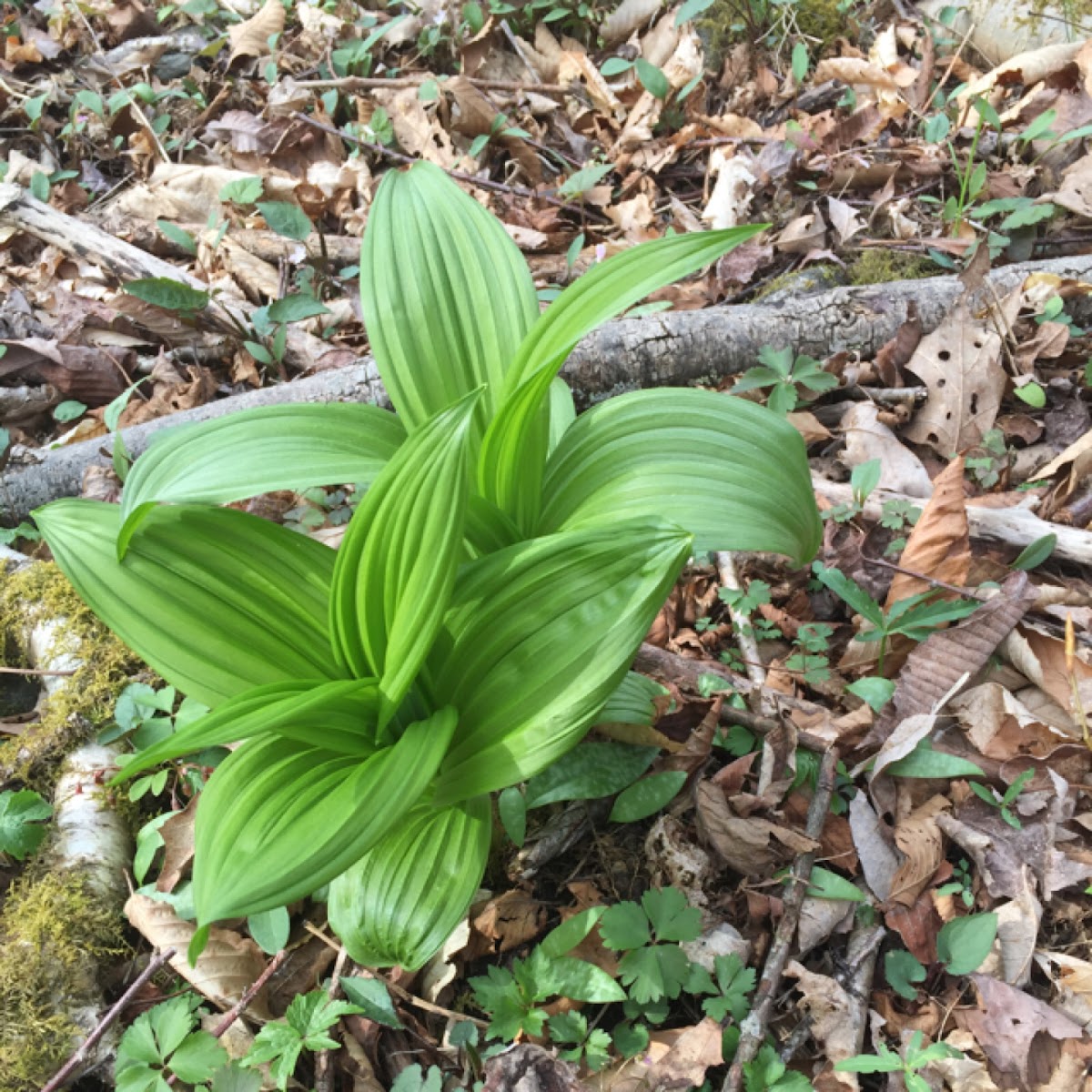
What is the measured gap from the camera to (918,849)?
4.92 feet

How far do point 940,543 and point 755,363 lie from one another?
74 cm

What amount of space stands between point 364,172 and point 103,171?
130 cm

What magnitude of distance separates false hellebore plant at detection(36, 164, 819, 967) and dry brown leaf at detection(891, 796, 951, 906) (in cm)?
55

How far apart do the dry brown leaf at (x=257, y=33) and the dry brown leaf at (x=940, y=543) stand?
367 centimetres

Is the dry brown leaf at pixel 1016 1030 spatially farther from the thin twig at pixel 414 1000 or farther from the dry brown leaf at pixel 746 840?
the thin twig at pixel 414 1000

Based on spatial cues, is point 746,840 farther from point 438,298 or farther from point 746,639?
point 438,298

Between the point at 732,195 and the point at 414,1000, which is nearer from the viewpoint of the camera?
the point at 414,1000

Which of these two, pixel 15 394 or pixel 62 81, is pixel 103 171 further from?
pixel 15 394

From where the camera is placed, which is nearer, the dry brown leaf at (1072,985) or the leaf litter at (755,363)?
the dry brown leaf at (1072,985)

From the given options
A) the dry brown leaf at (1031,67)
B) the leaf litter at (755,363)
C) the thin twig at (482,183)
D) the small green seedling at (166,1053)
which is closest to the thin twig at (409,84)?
the leaf litter at (755,363)

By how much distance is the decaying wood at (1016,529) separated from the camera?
186 cm

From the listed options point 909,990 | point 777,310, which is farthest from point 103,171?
point 909,990

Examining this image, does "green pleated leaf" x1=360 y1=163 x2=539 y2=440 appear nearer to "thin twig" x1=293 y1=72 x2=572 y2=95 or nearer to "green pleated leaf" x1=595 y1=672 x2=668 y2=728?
"green pleated leaf" x1=595 y1=672 x2=668 y2=728

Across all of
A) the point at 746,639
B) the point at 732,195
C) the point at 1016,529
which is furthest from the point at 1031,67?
the point at 746,639
